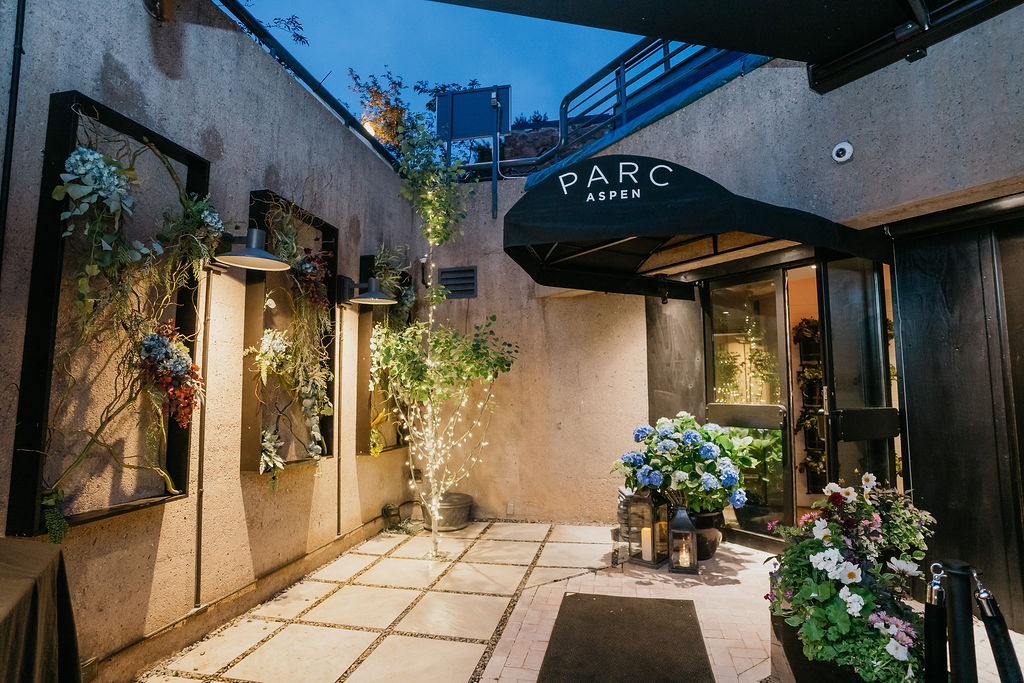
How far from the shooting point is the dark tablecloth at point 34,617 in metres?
1.18

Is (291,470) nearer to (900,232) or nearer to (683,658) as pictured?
(683,658)

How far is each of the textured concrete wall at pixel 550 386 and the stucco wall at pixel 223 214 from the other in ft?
4.78

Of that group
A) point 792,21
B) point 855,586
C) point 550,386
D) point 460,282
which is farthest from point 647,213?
point 460,282

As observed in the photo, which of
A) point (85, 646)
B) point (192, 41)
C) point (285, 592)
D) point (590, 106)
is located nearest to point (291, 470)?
point (285, 592)

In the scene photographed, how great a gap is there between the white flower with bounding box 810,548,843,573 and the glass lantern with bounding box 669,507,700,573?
198cm

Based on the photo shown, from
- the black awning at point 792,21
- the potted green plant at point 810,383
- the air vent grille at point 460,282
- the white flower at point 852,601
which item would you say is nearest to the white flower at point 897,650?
the white flower at point 852,601

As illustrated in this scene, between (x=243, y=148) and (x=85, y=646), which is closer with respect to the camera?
(x=85, y=646)

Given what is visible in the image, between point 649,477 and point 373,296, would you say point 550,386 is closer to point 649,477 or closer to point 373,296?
point 649,477

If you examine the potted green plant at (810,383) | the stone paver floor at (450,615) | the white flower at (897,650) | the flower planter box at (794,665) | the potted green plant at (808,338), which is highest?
the potted green plant at (808,338)

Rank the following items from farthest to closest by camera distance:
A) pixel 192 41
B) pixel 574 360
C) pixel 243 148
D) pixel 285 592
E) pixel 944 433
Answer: pixel 574 360 → pixel 285 592 → pixel 243 148 → pixel 944 433 → pixel 192 41

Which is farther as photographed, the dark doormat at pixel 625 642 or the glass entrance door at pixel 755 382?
the glass entrance door at pixel 755 382

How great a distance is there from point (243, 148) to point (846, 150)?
12.7 feet

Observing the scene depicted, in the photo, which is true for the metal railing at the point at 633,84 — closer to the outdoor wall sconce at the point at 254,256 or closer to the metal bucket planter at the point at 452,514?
the outdoor wall sconce at the point at 254,256

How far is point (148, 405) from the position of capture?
8.79 ft
